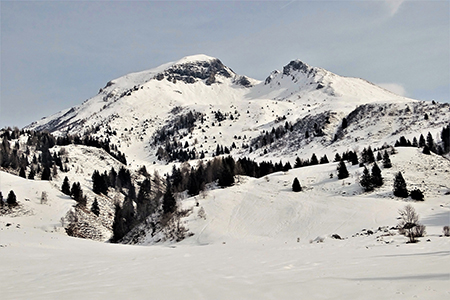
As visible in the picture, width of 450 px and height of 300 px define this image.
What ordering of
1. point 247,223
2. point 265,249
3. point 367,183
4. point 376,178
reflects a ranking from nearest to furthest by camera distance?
point 265,249 < point 247,223 < point 367,183 < point 376,178

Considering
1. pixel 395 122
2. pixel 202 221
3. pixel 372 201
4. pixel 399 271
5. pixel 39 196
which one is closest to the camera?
pixel 399 271

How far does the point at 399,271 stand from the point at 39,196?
259ft

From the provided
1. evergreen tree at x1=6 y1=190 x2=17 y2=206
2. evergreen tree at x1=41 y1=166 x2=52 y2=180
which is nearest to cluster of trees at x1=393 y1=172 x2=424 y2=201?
evergreen tree at x1=6 y1=190 x2=17 y2=206

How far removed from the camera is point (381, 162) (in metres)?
62.7

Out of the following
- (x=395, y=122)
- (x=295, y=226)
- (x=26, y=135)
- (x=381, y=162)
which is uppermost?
(x=26, y=135)

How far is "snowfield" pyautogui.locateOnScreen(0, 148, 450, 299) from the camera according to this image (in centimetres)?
802

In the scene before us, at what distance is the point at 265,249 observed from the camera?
22.7 m

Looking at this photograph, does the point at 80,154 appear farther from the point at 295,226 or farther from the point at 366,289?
the point at 366,289

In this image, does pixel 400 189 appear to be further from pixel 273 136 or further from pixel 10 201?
pixel 273 136

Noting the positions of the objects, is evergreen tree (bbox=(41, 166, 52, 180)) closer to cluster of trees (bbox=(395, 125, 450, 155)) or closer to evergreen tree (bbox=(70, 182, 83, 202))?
evergreen tree (bbox=(70, 182, 83, 202))

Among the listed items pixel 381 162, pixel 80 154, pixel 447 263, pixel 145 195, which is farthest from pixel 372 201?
pixel 80 154

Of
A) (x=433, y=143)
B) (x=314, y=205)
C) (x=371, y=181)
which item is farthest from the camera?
(x=433, y=143)

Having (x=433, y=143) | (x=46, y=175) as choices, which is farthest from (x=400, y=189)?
(x=46, y=175)

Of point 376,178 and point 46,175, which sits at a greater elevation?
point 46,175
